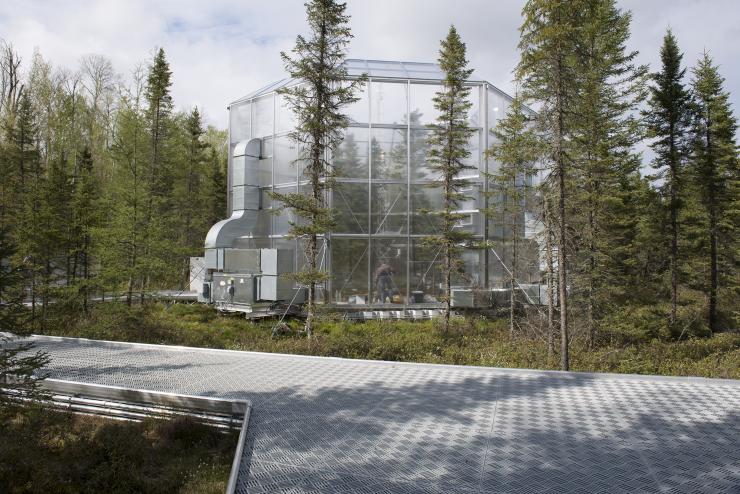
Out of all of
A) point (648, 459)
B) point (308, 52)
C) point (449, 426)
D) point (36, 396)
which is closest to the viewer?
point (648, 459)

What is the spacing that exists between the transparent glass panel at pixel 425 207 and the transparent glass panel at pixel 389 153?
0.87 metres

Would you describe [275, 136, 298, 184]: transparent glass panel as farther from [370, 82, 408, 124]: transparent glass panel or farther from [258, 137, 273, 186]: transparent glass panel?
[370, 82, 408, 124]: transparent glass panel

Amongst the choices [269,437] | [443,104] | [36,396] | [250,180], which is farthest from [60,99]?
[269,437]

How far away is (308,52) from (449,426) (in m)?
12.2

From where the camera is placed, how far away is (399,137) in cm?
1989

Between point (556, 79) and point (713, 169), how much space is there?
47.0 ft

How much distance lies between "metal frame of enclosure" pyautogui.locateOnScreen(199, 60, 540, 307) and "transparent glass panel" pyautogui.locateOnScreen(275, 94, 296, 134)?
0.05 m

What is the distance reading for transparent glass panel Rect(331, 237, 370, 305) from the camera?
18938mm

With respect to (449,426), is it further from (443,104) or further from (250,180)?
(250,180)

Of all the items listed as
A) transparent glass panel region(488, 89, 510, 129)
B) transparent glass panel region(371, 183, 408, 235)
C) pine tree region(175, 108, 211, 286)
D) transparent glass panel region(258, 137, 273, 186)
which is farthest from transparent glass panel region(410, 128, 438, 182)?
pine tree region(175, 108, 211, 286)

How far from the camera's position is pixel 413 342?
584 inches

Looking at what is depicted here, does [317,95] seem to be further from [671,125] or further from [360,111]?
[671,125]

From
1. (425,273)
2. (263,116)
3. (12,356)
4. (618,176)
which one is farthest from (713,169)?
(12,356)

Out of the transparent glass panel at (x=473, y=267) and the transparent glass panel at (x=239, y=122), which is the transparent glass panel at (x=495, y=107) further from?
the transparent glass panel at (x=239, y=122)
